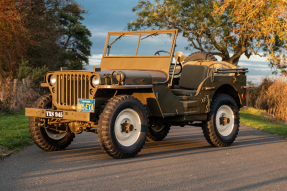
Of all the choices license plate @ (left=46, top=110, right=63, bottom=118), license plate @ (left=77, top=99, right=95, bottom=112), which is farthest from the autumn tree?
license plate @ (left=77, top=99, right=95, bottom=112)

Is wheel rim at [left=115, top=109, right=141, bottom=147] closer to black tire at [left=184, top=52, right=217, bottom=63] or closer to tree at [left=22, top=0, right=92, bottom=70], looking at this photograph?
black tire at [left=184, top=52, right=217, bottom=63]

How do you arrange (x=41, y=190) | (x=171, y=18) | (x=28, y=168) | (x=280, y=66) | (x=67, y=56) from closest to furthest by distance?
(x=41, y=190) < (x=28, y=168) < (x=280, y=66) < (x=171, y=18) < (x=67, y=56)

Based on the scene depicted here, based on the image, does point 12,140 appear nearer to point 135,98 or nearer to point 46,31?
point 135,98

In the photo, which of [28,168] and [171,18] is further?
[171,18]

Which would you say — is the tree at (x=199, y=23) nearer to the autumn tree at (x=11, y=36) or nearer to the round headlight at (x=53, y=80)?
the autumn tree at (x=11, y=36)

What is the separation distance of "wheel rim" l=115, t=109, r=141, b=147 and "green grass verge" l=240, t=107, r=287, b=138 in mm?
5810

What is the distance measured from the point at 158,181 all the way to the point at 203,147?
3516 millimetres

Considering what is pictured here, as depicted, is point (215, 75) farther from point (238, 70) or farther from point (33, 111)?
point (33, 111)

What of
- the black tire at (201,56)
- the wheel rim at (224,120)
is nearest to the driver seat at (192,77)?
the wheel rim at (224,120)

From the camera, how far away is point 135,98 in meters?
6.67

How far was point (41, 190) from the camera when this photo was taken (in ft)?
15.0

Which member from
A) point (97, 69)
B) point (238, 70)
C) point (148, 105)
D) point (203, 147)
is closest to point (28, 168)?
point (97, 69)

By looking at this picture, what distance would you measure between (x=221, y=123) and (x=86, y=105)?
3.80 metres

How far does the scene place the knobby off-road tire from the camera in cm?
709
